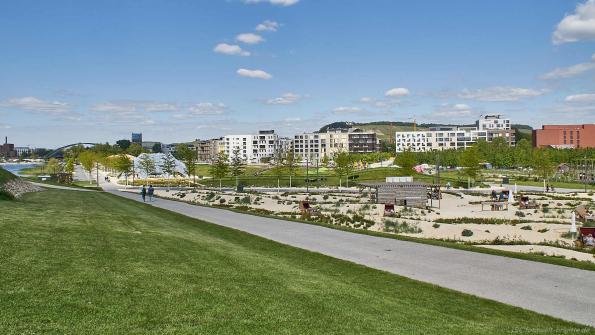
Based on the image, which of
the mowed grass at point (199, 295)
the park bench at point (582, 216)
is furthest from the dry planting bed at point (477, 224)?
the mowed grass at point (199, 295)

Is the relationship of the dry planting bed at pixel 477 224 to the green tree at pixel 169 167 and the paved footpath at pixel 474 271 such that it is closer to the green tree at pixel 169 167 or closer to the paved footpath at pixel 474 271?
the paved footpath at pixel 474 271

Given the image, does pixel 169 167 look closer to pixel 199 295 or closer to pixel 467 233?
pixel 467 233

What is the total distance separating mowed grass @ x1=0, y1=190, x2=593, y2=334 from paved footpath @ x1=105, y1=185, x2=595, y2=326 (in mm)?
810

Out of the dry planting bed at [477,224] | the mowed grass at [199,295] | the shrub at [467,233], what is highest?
the mowed grass at [199,295]

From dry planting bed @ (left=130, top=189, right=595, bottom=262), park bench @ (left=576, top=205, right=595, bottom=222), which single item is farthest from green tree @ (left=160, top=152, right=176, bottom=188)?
park bench @ (left=576, top=205, right=595, bottom=222)

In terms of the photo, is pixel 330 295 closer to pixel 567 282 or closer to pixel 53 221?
pixel 567 282

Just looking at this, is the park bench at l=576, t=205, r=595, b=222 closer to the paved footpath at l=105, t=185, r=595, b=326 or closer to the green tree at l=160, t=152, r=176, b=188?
the paved footpath at l=105, t=185, r=595, b=326

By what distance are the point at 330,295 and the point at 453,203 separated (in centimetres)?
4428

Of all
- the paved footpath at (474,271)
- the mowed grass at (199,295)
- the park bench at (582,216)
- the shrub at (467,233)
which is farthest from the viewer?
the park bench at (582,216)

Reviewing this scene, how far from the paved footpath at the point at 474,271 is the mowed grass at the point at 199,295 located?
2.66ft

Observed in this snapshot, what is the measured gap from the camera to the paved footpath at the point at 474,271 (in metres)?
13.1

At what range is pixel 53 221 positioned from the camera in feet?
62.3

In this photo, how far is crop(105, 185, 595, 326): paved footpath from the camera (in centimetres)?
1310

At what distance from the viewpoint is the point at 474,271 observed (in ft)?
55.3
